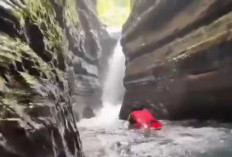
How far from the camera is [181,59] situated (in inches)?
502

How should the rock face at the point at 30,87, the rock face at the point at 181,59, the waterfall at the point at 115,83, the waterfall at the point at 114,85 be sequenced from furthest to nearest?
the waterfall at the point at 115,83, the waterfall at the point at 114,85, the rock face at the point at 181,59, the rock face at the point at 30,87

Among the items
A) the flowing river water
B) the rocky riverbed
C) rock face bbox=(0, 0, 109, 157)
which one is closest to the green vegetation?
the flowing river water

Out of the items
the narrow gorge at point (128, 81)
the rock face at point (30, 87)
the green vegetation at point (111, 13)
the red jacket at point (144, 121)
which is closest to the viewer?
the rock face at point (30, 87)

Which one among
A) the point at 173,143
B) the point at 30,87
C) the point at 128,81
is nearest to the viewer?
the point at 30,87

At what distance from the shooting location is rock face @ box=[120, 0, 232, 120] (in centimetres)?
1077

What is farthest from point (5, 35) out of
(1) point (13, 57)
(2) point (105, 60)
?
(2) point (105, 60)

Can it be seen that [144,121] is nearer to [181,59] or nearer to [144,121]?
[144,121]

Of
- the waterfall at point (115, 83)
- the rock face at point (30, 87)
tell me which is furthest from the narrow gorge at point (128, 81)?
the waterfall at point (115, 83)

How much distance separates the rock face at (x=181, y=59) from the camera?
10.8 metres

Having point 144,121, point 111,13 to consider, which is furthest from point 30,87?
point 111,13

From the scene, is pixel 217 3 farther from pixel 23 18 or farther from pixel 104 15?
pixel 104 15

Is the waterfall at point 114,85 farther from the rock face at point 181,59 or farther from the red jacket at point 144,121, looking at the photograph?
the red jacket at point 144,121

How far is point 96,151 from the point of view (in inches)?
291

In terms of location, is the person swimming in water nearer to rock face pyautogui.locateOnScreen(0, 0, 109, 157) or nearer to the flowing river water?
the flowing river water
